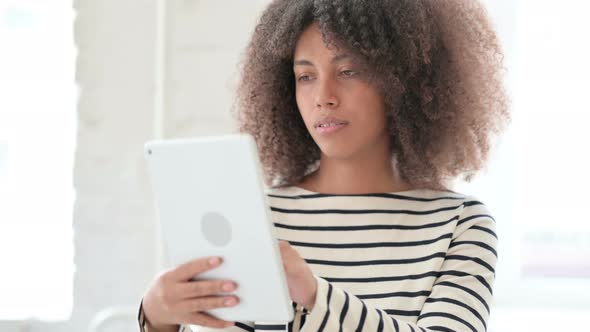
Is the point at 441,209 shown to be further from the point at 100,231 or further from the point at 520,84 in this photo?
the point at 100,231

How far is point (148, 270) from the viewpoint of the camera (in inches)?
64.1

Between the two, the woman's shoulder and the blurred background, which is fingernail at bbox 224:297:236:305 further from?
the blurred background

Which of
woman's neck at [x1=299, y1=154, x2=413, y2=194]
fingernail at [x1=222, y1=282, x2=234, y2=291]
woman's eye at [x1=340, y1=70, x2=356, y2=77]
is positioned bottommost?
fingernail at [x1=222, y1=282, x2=234, y2=291]

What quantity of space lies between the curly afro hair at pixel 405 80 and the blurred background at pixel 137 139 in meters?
0.29

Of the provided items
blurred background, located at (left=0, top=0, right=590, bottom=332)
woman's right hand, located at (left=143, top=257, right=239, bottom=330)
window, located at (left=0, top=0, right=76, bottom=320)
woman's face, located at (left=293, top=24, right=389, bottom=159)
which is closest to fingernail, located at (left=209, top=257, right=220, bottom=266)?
woman's right hand, located at (left=143, top=257, right=239, bottom=330)

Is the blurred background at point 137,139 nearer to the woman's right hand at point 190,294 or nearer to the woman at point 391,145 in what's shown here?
the woman at point 391,145

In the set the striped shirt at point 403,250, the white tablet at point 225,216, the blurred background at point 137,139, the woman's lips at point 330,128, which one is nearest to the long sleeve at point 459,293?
the striped shirt at point 403,250

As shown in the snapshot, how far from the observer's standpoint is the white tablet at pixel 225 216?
83 cm

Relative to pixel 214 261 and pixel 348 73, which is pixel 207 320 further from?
pixel 348 73

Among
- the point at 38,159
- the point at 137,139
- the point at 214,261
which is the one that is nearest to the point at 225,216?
the point at 214,261

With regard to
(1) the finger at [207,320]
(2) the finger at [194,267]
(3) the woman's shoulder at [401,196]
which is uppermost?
(3) the woman's shoulder at [401,196]

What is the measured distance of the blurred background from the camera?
5.35 feet

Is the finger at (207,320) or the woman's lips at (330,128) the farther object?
the woman's lips at (330,128)

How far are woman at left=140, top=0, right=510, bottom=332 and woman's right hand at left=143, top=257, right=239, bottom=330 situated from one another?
10cm
